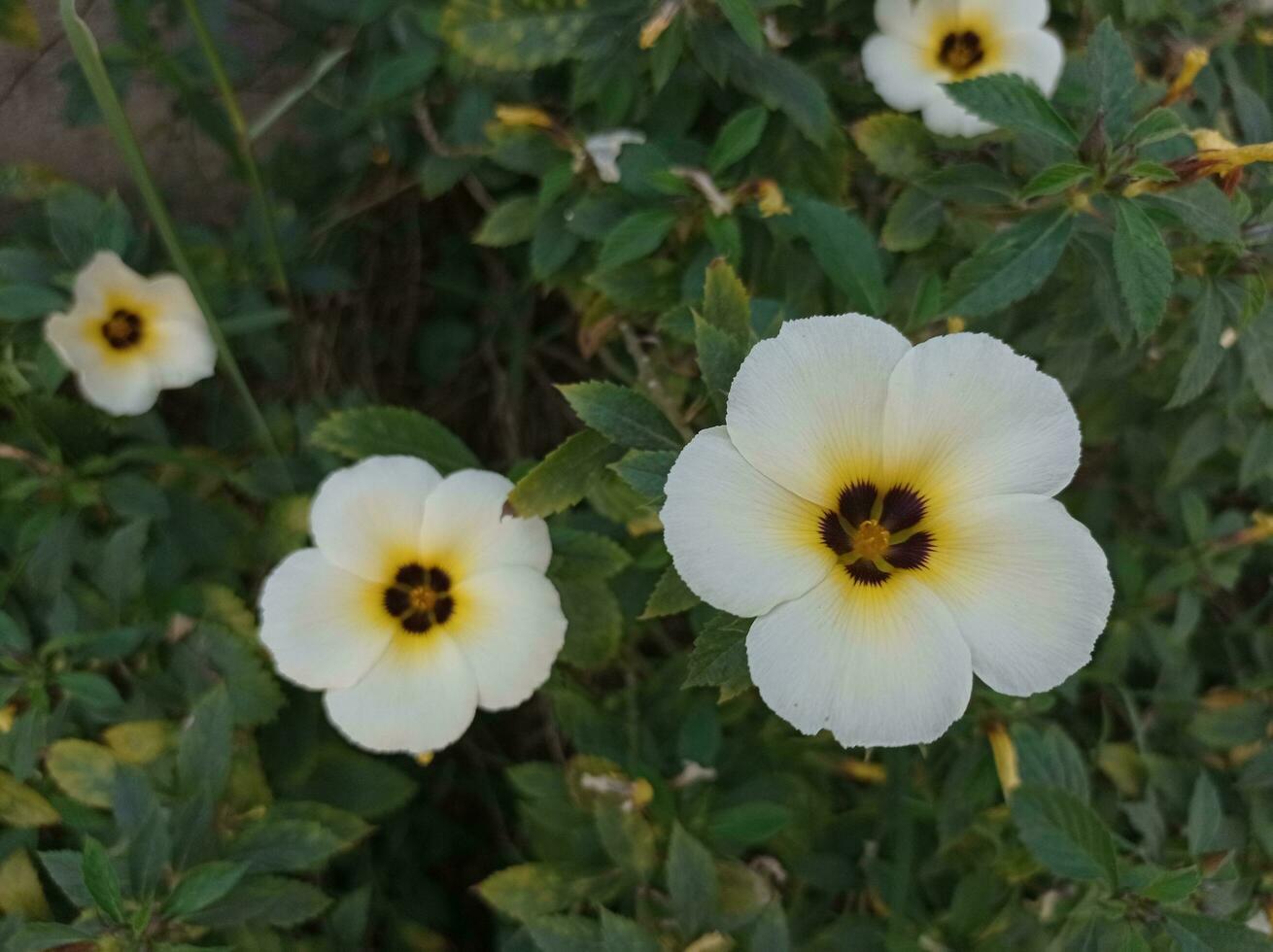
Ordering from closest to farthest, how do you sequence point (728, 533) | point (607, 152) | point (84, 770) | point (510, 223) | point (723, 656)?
point (728, 533), point (723, 656), point (84, 770), point (607, 152), point (510, 223)

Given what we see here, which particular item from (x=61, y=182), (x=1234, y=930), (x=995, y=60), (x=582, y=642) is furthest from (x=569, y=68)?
(x=1234, y=930)

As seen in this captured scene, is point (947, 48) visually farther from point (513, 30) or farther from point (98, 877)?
point (98, 877)

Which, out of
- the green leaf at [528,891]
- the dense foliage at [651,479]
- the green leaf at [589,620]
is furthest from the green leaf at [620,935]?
the green leaf at [589,620]

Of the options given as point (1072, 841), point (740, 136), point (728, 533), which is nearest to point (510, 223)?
point (740, 136)

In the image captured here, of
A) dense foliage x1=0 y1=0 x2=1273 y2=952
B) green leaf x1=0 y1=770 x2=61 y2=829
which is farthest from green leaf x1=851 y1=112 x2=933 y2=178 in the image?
green leaf x1=0 y1=770 x2=61 y2=829

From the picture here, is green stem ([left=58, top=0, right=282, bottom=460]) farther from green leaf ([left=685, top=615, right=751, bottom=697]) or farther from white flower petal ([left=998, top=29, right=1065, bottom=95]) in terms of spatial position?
white flower petal ([left=998, top=29, right=1065, bottom=95])

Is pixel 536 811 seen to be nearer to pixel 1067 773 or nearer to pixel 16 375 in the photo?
pixel 1067 773

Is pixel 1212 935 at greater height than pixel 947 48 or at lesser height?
lesser

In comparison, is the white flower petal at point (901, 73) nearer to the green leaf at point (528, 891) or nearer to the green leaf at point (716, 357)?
the green leaf at point (716, 357)
